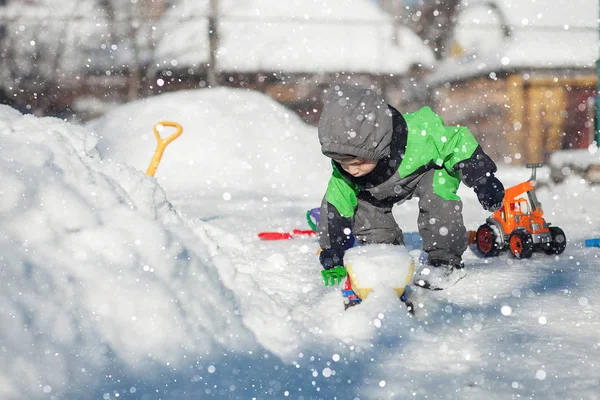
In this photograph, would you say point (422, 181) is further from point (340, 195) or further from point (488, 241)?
point (488, 241)

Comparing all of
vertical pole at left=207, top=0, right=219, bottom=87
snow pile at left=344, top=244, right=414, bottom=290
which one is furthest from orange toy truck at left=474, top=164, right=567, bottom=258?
vertical pole at left=207, top=0, right=219, bottom=87

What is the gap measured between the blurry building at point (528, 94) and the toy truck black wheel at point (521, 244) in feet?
33.1

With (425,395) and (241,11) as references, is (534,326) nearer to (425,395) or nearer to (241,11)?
(425,395)

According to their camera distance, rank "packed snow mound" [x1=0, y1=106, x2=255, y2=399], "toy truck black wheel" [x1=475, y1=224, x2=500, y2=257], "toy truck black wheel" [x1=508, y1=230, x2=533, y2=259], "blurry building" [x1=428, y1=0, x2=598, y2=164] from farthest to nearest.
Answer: "blurry building" [x1=428, y1=0, x2=598, y2=164] < "toy truck black wheel" [x1=475, y1=224, x2=500, y2=257] < "toy truck black wheel" [x1=508, y1=230, x2=533, y2=259] < "packed snow mound" [x1=0, y1=106, x2=255, y2=399]

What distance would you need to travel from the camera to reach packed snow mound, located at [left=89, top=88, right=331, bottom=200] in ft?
25.7

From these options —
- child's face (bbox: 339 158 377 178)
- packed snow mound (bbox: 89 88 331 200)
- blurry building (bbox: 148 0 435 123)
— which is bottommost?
packed snow mound (bbox: 89 88 331 200)

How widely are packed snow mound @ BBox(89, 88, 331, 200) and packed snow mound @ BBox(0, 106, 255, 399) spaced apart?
4.98 metres

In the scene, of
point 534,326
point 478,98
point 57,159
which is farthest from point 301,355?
point 478,98

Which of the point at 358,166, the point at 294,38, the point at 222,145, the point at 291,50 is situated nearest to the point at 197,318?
the point at 358,166

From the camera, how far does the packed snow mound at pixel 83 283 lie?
1.41 meters

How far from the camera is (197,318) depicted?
1.78 m

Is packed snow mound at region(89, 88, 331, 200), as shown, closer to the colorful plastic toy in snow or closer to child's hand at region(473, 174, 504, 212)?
the colorful plastic toy in snow

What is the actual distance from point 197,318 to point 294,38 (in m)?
13.1

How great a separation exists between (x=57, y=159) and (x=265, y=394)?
0.99 metres
